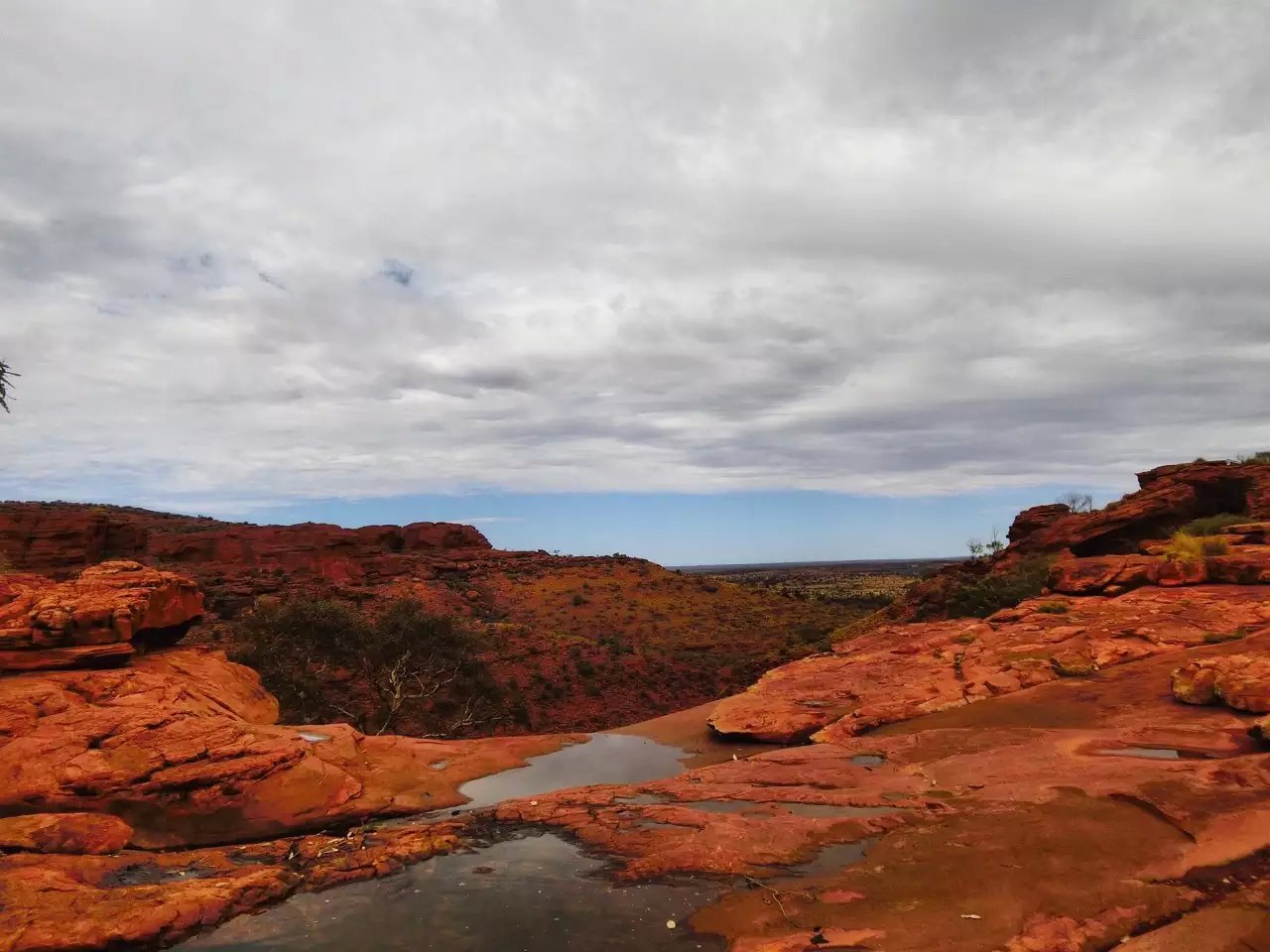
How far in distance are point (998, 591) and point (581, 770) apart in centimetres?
2008

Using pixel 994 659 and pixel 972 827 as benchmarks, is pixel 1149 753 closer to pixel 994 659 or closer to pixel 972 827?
pixel 972 827

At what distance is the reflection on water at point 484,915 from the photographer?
7.98 meters

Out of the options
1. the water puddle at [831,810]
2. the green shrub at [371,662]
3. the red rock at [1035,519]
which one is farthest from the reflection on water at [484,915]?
the red rock at [1035,519]

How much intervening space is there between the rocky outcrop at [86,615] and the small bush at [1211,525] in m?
30.9

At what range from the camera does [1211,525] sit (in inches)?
948

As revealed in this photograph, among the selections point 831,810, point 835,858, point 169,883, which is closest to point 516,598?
point 831,810

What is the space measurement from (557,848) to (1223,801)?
29.4 ft

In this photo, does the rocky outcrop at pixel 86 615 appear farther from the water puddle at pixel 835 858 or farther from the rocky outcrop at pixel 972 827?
the water puddle at pixel 835 858

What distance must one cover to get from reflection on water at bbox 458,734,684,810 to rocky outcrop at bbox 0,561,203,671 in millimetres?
8428

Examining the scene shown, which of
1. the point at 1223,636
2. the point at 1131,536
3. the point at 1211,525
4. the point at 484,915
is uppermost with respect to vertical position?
the point at 1211,525

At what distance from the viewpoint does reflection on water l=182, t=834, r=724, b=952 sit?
7977 mm

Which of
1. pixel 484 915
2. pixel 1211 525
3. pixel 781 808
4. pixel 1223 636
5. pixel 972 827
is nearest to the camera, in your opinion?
pixel 484 915

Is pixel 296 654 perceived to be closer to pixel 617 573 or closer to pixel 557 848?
A: pixel 557 848

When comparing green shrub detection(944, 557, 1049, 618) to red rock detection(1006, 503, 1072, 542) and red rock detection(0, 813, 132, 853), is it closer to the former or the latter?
red rock detection(1006, 503, 1072, 542)
